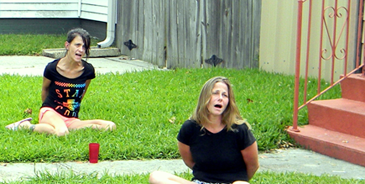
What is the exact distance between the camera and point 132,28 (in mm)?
10797

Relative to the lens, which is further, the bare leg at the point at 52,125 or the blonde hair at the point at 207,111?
the bare leg at the point at 52,125

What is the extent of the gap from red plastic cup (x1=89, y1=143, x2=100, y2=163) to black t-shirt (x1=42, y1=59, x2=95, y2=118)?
3.49 ft

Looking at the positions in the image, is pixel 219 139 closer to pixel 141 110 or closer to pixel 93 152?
pixel 93 152

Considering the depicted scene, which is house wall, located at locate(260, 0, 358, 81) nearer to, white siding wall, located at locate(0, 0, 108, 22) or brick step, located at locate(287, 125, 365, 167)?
brick step, located at locate(287, 125, 365, 167)

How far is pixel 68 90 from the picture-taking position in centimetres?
584

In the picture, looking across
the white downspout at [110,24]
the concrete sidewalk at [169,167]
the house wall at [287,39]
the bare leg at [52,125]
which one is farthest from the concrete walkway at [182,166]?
the white downspout at [110,24]

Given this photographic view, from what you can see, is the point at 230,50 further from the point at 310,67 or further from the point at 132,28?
the point at 132,28

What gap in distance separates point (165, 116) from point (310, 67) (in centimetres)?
291

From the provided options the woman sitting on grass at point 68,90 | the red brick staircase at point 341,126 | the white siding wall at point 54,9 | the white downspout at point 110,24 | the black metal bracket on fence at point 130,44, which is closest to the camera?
the red brick staircase at point 341,126

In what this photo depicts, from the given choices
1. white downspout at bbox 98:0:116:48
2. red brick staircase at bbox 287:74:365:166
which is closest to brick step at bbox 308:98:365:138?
red brick staircase at bbox 287:74:365:166

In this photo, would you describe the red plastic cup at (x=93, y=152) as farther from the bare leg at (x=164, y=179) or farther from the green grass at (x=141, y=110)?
the bare leg at (x=164, y=179)

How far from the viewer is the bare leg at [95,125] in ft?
18.8

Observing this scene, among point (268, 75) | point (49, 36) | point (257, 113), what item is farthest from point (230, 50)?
point (49, 36)

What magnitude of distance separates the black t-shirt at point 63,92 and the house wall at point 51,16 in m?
7.03
